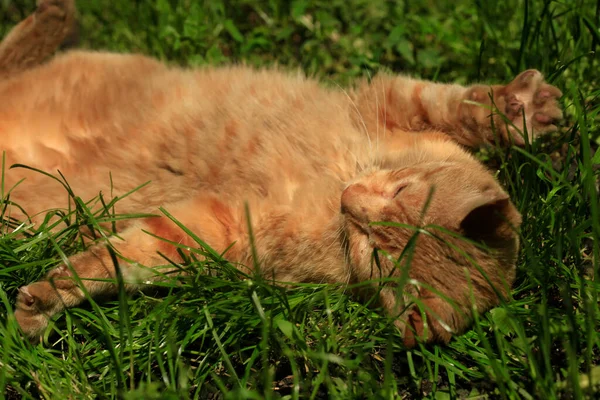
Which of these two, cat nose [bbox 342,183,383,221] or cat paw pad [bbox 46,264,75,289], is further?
cat nose [bbox 342,183,383,221]

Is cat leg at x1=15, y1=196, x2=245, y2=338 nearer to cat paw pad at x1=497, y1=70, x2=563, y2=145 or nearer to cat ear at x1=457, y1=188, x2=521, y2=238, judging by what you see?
cat ear at x1=457, y1=188, x2=521, y2=238

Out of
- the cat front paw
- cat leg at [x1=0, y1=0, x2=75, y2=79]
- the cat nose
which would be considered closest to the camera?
the cat nose

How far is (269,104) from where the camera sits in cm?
285

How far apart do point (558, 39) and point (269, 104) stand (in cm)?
153

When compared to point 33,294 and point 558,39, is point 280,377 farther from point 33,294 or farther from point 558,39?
point 558,39

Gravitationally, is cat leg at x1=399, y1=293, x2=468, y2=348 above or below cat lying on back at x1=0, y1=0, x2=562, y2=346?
below

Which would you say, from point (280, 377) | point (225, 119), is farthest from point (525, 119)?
point (280, 377)

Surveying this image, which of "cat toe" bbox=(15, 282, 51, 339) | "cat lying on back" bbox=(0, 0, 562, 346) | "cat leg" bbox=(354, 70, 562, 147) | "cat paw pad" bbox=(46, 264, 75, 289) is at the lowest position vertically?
"cat toe" bbox=(15, 282, 51, 339)

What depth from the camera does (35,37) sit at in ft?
11.1

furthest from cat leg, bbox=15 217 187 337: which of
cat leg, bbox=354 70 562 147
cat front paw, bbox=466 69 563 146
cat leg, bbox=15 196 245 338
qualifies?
cat front paw, bbox=466 69 563 146

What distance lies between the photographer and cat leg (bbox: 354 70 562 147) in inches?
105

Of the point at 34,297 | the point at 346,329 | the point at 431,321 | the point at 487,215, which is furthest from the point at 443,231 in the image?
the point at 34,297

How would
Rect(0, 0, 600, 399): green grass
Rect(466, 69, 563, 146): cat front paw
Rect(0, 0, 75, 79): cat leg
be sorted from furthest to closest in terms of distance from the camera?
Rect(0, 0, 75, 79): cat leg, Rect(466, 69, 563, 146): cat front paw, Rect(0, 0, 600, 399): green grass

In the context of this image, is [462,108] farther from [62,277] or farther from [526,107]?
[62,277]
